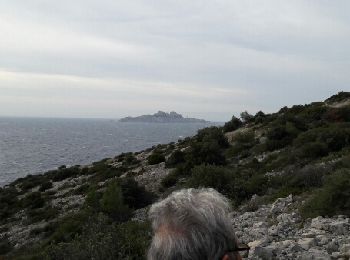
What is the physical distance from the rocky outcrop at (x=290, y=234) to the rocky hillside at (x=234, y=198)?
0.05 ft

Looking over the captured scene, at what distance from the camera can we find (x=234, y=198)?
42.6ft

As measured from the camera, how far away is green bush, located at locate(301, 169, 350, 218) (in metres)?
8.40

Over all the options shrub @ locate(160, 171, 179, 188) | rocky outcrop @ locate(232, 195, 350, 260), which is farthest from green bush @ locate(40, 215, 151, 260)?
shrub @ locate(160, 171, 179, 188)

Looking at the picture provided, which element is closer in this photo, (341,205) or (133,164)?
(341,205)

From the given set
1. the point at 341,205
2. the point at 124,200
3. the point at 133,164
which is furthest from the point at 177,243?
the point at 133,164

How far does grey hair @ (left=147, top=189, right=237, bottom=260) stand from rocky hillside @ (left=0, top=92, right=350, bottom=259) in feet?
13.8

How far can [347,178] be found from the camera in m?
8.68

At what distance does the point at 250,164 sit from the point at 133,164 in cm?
1234

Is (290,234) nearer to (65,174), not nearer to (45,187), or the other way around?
(45,187)

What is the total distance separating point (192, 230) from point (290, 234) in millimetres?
5913

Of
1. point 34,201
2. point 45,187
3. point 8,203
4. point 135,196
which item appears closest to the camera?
point 135,196

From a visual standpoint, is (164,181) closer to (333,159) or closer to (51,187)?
(333,159)

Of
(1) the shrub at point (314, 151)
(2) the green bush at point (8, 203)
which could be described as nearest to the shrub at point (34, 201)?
(2) the green bush at point (8, 203)

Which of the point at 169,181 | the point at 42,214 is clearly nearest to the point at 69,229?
the point at 169,181
